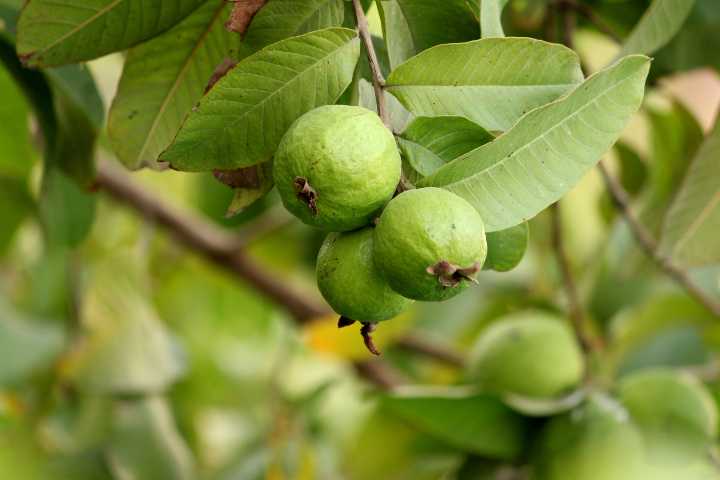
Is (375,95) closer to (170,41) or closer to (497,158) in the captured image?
(497,158)

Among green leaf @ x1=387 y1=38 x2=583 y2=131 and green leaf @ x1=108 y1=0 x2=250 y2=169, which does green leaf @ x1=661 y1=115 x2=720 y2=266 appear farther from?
green leaf @ x1=108 y1=0 x2=250 y2=169

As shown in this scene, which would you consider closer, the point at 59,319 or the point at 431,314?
the point at 59,319

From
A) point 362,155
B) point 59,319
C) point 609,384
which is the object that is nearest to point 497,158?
point 362,155

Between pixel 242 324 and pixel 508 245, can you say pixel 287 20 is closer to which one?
pixel 508 245

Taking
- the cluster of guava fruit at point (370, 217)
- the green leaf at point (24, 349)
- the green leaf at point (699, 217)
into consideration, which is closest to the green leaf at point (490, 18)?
the cluster of guava fruit at point (370, 217)

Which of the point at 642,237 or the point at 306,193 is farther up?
the point at 306,193

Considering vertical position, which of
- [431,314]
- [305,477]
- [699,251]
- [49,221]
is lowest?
[431,314]

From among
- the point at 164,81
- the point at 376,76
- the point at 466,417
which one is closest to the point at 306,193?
the point at 376,76
